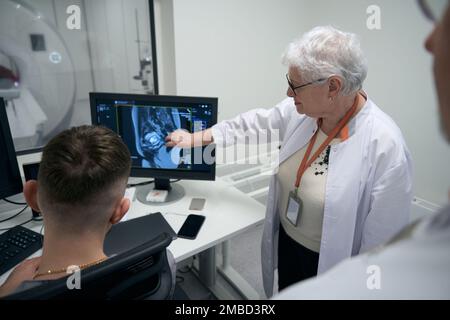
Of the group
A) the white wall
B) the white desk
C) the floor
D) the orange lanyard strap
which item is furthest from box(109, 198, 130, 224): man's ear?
the white wall

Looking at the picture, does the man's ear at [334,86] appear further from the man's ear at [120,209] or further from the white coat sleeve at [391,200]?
the man's ear at [120,209]

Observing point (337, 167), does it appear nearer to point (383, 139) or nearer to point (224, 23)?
point (383, 139)

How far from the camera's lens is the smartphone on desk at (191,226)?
127cm

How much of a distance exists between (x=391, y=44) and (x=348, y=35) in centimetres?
124

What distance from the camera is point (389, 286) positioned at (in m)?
0.36

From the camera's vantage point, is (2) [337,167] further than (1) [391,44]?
No

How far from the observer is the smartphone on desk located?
50.2 inches

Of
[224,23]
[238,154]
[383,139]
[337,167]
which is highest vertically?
[224,23]

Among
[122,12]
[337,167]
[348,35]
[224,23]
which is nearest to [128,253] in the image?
[337,167]

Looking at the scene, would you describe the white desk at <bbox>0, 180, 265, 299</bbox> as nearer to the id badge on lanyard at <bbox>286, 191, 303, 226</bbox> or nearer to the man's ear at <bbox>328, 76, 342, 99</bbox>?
the id badge on lanyard at <bbox>286, 191, 303, 226</bbox>

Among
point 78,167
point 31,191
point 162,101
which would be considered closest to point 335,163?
point 162,101

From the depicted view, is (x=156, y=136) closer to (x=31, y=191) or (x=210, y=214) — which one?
(x=210, y=214)

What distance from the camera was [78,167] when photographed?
0.70 meters

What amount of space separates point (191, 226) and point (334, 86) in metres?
0.78
